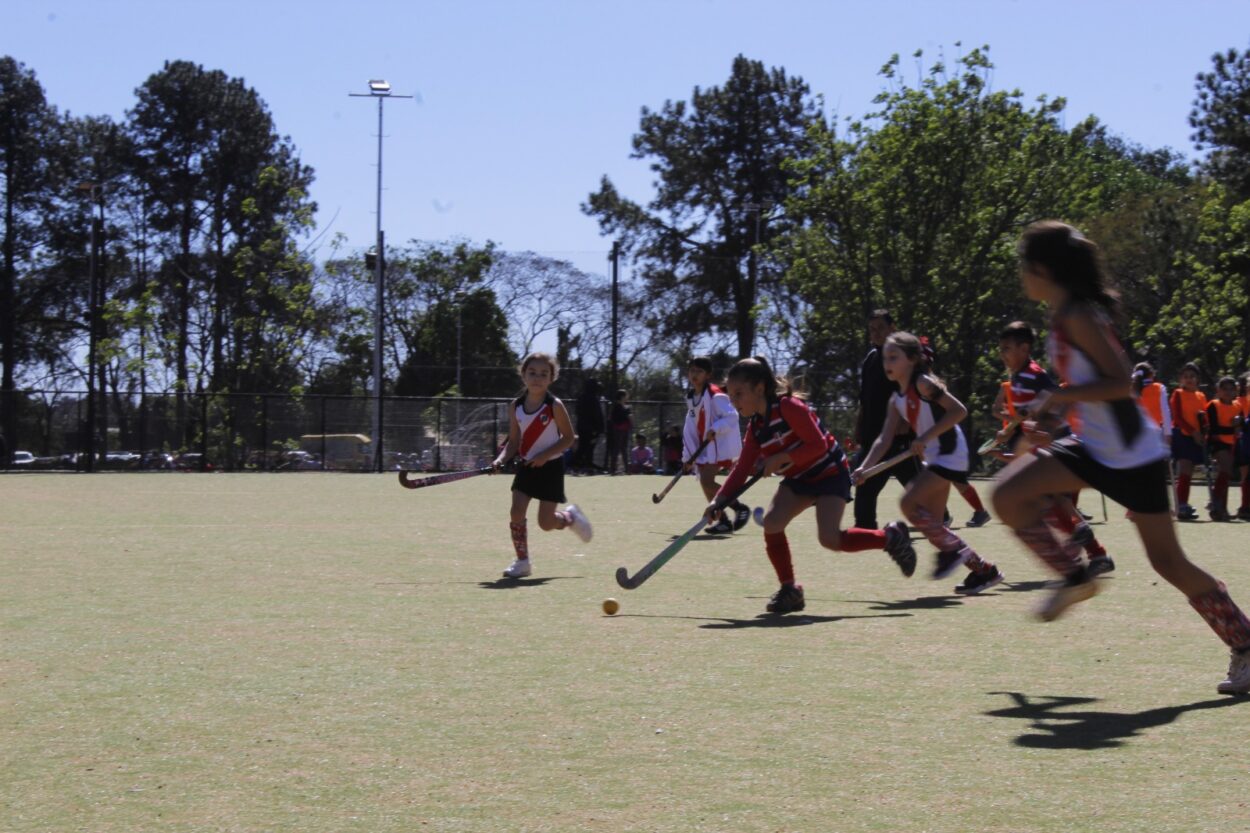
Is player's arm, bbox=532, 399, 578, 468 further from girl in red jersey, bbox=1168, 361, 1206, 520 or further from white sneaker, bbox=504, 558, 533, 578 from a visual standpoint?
girl in red jersey, bbox=1168, 361, 1206, 520

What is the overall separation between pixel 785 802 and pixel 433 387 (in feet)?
196

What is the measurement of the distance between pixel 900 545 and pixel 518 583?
2.91 metres

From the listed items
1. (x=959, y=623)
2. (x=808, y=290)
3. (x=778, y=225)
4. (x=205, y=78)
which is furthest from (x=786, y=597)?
(x=205, y=78)

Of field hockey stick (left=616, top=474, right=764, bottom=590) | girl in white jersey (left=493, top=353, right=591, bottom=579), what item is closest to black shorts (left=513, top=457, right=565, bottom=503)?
girl in white jersey (left=493, top=353, right=591, bottom=579)

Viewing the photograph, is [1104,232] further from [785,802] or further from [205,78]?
[785,802]

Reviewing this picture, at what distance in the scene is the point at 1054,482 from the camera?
19.8 feet

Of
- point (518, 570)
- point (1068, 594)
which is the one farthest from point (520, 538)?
point (1068, 594)

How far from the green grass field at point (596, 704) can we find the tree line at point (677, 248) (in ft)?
101

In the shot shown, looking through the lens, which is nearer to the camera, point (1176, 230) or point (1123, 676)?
point (1123, 676)

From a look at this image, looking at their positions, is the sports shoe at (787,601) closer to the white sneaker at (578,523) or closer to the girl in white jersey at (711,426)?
the white sneaker at (578,523)

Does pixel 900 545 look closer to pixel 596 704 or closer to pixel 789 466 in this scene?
pixel 789 466

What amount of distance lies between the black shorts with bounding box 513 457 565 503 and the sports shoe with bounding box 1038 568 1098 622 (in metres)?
5.75

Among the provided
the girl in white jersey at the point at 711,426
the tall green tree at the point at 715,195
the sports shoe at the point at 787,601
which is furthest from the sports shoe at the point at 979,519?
the tall green tree at the point at 715,195

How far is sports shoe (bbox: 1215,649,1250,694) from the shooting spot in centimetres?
585
